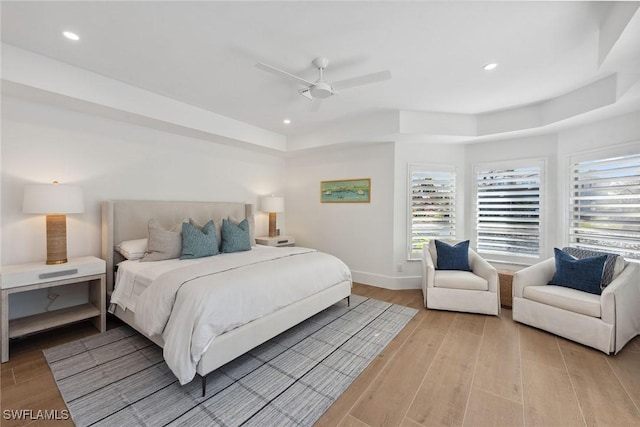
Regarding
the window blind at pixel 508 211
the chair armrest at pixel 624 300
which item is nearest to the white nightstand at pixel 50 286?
the chair armrest at pixel 624 300

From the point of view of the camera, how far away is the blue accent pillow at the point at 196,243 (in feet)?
10.1

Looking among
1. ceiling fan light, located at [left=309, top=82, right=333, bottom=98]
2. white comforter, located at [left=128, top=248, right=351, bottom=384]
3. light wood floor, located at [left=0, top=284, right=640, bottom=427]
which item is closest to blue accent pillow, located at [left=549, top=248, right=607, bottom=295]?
light wood floor, located at [left=0, top=284, right=640, bottom=427]

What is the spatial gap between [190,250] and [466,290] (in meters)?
3.41

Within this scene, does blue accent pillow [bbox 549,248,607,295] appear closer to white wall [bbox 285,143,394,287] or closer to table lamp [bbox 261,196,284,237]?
white wall [bbox 285,143,394,287]

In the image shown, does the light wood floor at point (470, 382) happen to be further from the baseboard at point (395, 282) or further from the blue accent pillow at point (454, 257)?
the baseboard at point (395, 282)

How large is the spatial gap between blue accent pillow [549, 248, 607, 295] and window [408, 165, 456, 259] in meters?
1.53

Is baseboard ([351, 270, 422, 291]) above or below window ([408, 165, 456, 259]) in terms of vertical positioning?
below

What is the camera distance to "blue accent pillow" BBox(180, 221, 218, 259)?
3.07 metres

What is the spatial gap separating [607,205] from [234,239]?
184 inches

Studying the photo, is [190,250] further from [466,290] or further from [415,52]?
[466,290]

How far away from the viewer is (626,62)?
7.09 ft

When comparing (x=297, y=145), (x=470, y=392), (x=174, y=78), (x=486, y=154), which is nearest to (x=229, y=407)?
(x=470, y=392)

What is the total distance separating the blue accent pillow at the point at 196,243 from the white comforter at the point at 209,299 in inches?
17.8

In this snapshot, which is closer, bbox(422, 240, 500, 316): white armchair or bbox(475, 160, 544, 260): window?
bbox(422, 240, 500, 316): white armchair
